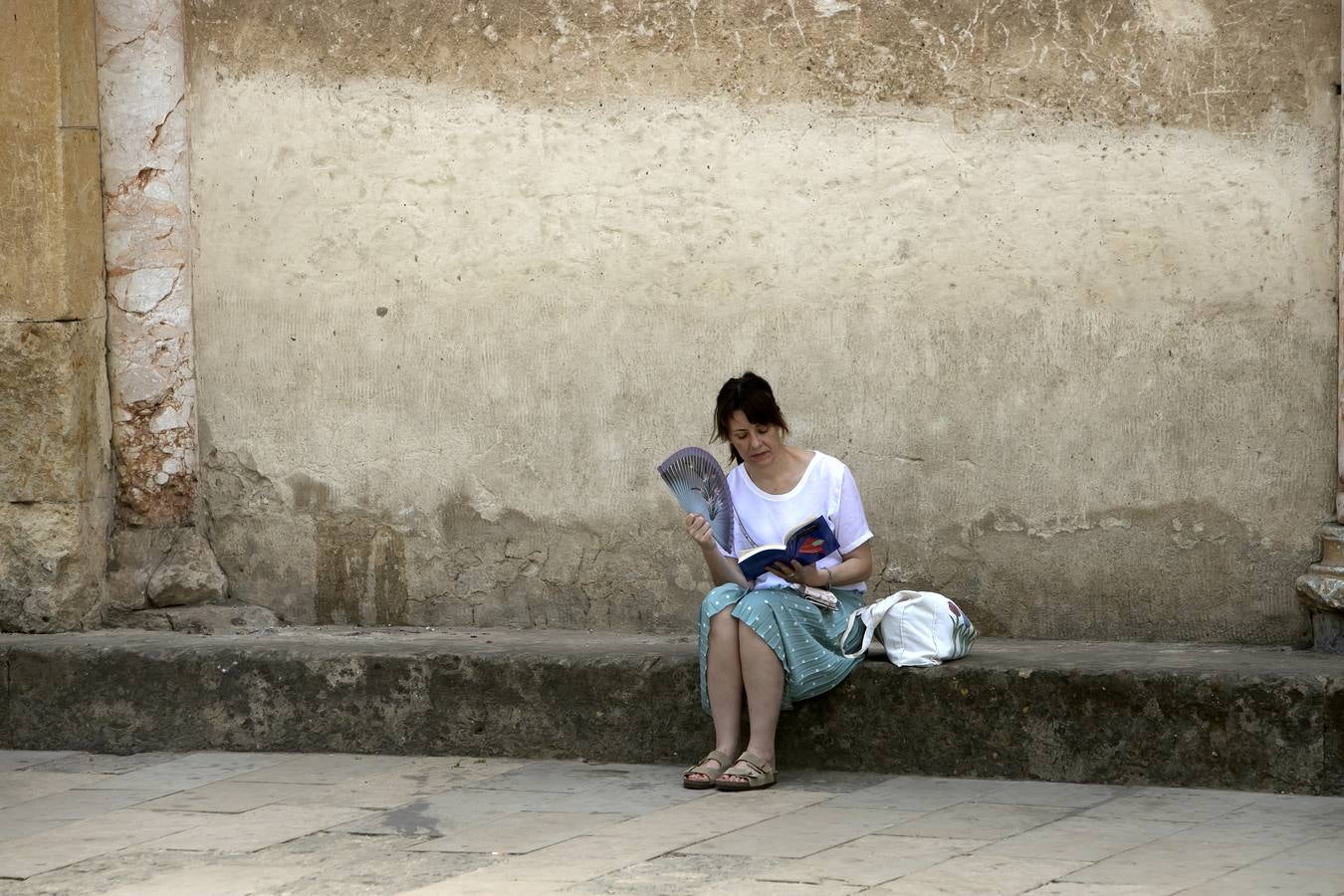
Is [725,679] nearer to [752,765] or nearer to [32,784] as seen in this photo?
[752,765]

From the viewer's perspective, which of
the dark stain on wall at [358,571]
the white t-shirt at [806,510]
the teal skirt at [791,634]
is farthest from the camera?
the dark stain on wall at [358,571]

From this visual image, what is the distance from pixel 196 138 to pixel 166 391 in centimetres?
95

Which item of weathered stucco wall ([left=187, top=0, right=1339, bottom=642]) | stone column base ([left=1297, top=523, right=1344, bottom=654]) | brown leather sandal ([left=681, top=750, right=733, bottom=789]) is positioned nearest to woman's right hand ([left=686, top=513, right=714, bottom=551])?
brown leather sandal ([left=681, top=750, right=733, bottom=789])

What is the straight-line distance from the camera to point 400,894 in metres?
4.42

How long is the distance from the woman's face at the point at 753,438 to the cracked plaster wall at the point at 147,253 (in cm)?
240

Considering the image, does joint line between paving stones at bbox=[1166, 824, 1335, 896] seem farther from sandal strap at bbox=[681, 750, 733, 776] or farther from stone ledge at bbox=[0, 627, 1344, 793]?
sandal strap at bbox=[681, 750, 733, 776]

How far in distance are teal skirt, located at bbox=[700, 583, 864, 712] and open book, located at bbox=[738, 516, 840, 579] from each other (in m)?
0.09

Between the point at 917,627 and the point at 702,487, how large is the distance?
30.7 inches

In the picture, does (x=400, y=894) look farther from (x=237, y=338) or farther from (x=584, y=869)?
(x=237, y=338)

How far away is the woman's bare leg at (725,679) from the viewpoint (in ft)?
18.1

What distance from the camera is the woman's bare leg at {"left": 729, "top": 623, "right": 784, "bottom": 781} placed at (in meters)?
5.48

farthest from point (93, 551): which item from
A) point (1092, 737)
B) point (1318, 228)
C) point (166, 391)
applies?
point (1318, 228)

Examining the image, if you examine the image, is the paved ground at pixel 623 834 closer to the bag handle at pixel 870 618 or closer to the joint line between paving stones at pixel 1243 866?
the joint line between paving stones at pixel 1243 866

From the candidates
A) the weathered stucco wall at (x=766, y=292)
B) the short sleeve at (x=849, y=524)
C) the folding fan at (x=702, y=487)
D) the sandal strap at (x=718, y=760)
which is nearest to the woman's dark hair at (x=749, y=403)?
the folding fan at (x=702, y=487)
